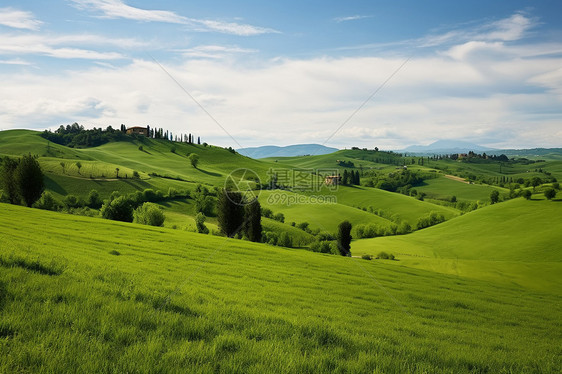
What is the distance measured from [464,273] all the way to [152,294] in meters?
64.7

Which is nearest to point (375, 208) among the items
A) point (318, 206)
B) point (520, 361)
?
point (318, 206)

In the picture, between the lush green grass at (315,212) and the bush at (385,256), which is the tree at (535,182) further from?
the bush at (385,256)

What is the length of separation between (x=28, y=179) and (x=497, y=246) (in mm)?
112544

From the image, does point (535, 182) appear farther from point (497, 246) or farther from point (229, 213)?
point (229, 213)

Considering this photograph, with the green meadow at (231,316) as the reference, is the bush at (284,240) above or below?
below

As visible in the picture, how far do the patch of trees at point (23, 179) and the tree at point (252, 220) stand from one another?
38.4m

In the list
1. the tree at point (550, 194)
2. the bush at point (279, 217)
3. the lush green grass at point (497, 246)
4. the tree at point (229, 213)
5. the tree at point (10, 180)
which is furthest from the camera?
the bush at point (279, 217)

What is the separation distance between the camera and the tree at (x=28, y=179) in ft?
183

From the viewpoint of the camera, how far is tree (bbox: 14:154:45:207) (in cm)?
5578

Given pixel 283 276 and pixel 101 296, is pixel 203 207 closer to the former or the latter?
pixel 283 276

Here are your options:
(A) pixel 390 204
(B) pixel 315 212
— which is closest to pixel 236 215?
(B) pixel 315 212

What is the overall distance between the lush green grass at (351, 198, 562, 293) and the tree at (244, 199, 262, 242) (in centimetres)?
3335

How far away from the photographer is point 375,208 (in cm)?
15638

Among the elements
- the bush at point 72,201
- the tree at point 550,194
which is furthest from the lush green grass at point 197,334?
the tree at point 550,194
